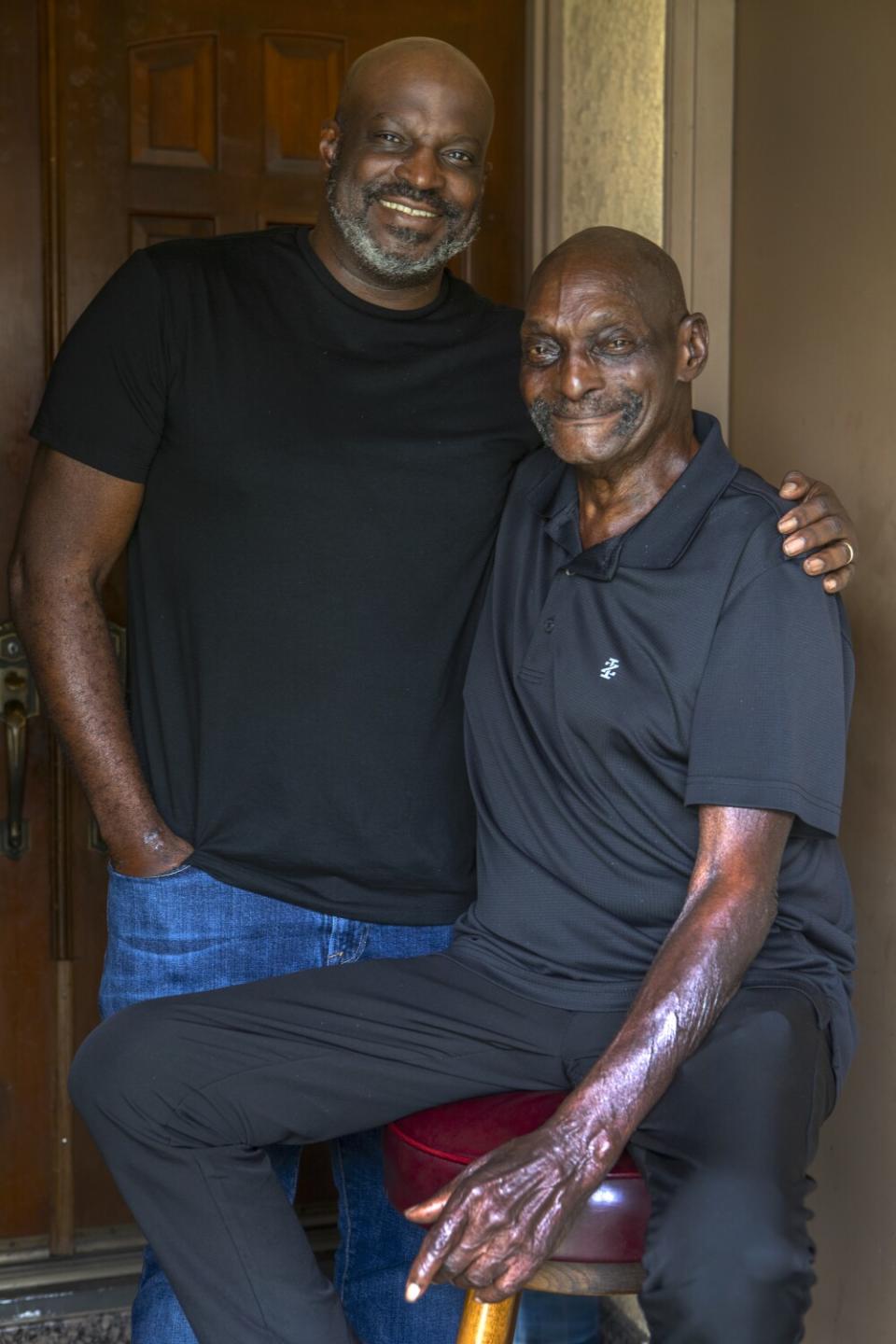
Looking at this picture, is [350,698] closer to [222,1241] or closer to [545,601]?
[545,601]

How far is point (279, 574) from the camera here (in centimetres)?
213

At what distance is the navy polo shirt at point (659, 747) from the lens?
1727 mm

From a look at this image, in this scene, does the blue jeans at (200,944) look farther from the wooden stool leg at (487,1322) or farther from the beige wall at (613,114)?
the beige wall at (613,114)

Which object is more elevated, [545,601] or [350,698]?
[545,601]

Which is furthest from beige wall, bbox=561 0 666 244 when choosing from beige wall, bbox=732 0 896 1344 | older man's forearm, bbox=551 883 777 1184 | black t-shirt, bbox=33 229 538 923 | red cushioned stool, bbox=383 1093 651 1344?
red cushioned stool, bbox=383 1093 651 1344

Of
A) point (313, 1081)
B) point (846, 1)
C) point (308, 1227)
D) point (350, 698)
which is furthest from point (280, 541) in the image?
point (308, 1227)

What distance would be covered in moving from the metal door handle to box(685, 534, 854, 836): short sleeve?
138 cm

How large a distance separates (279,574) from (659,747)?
0.61 m

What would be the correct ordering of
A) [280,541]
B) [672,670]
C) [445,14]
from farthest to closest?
[445,14], [280,541], [672,670]

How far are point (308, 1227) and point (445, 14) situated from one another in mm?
2228

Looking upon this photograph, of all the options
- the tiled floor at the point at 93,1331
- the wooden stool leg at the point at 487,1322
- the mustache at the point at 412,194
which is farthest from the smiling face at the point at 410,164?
the tiled floor at the point at 93,1331

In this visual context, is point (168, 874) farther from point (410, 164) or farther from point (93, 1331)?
point (93, 1331)

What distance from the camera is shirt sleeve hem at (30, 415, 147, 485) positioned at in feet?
6.84

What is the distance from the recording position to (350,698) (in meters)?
2.14
